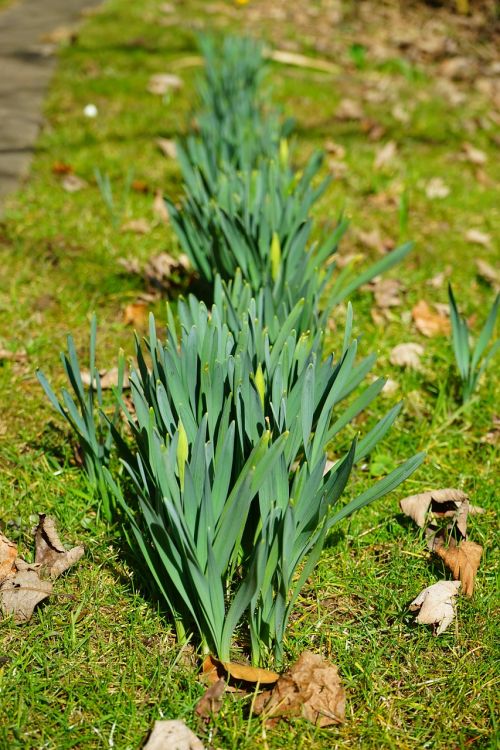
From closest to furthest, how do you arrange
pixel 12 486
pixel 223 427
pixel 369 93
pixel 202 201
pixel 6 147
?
1. pixel 223 427
2. pixel 12 486
3. pixel 202 201
4. pixel 6 147
5. pixel 369 93

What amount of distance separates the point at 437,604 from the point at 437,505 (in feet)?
1.11

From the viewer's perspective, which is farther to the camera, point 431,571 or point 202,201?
point 202,201

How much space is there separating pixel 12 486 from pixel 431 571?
0.95 meters

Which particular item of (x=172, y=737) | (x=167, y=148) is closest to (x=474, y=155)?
(x=167, y=148)

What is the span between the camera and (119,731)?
125cm

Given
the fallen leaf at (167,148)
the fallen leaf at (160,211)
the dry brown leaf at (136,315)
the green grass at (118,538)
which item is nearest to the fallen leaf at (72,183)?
the green grass at (118,538)

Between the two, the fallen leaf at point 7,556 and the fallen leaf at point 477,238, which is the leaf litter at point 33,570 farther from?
the fallen leaf at point 477,238

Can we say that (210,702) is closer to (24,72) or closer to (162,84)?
(162,84)

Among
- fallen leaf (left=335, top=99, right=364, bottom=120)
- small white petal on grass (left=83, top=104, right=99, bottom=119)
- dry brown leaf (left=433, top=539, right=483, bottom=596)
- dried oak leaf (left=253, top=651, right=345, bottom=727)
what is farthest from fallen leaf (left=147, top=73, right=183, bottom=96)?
dried oak leaf (left=253, top=651, right=345, bottom=727)

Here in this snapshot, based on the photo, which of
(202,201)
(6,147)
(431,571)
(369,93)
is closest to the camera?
(431,571)

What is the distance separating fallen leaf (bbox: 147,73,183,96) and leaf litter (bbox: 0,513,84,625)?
11.4 ft

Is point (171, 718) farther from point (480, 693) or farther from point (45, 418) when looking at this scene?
point (45, 418)

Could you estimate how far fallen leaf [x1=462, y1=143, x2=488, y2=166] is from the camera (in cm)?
403

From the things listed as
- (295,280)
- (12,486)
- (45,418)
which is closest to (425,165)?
(295,280)
